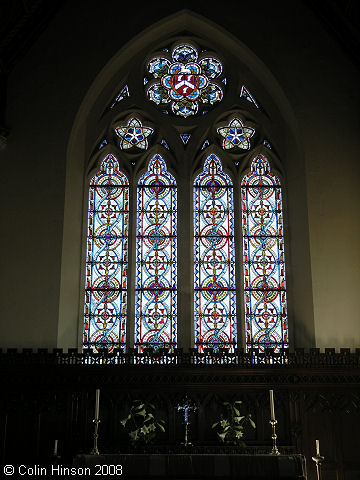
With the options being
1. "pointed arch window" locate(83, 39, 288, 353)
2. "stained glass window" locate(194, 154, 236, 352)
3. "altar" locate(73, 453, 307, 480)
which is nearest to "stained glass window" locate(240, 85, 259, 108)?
"pointed arch window" locate(83, 39, 288, 353)

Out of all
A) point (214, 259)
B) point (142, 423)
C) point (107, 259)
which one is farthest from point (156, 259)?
point (142, 423)

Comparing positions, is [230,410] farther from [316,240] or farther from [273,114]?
[273,114]

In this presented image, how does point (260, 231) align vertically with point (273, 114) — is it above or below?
below

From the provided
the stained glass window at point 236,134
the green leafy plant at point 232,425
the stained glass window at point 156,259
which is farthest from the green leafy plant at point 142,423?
the stained glass window at point 236,134

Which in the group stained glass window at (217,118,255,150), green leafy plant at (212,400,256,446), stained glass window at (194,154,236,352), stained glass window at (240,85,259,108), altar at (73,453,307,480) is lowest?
altar at (73,453,307,480)

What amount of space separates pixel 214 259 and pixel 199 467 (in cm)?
531

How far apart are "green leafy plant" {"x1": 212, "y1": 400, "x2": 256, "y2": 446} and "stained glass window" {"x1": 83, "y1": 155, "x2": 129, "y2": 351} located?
205 centimetres

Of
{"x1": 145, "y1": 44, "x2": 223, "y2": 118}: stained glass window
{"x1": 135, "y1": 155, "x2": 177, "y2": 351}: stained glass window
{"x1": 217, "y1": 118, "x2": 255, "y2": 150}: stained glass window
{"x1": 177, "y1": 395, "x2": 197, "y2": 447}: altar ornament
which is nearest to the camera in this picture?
{"x1": 177, "y1": 395, "x2": 197, "y2": 447}: altar ornament

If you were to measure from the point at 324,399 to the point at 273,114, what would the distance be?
16.7 ft

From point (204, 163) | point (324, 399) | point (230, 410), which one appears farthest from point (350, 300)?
point (204, 163)

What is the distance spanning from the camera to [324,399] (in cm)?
1015

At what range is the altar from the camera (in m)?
7.01

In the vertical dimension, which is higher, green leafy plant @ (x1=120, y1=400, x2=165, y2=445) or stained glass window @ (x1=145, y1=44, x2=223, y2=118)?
stained glass window @ (x1=145, y1=44, x2=223, y2=118)

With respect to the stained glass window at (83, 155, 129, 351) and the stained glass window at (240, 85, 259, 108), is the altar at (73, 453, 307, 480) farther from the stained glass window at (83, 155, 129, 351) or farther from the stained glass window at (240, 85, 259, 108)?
the stained glass window at (240, 85, 259, 108)
